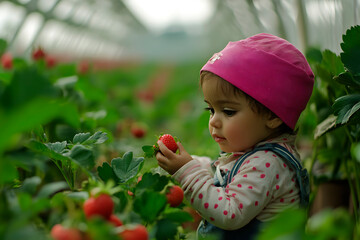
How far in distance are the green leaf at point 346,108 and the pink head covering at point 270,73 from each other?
10 centimetres

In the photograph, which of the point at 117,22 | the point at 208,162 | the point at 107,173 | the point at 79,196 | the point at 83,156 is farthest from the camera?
the point at 117,22

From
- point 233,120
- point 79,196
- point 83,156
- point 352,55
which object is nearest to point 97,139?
point 83,156

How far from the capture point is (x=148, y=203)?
0.84m

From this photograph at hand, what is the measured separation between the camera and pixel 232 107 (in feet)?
3.98

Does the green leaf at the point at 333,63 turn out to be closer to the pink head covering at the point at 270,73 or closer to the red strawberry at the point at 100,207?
the pink head covering at the point at 270,73

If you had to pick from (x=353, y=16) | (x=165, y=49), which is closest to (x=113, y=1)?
(x=353, y=16)

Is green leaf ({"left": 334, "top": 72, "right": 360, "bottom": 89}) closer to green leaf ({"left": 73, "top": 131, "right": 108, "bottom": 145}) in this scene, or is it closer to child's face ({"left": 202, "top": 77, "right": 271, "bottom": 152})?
child's face ({"left": 202, "top": 77, "right": 271, "bottom": 152})

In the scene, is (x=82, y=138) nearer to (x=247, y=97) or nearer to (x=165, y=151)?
(x=165, y=151)

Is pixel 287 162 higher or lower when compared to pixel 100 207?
lower

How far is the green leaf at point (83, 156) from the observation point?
2.95 ft

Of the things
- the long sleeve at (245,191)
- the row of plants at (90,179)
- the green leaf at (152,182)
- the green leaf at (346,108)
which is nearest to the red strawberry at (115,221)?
the row of plants at (90,179)

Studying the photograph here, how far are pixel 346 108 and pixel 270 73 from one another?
231mm

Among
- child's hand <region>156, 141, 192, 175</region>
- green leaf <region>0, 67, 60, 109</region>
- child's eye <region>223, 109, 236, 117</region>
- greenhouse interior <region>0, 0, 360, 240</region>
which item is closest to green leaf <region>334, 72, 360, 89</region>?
greenhouse interior <region>0, 0, 360, 240</region>

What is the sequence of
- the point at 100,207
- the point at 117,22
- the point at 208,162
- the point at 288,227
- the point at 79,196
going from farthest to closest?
the point at 117,22
the point at 208,162
the point at 79,196
the point at 100,207
the point at 288,227
